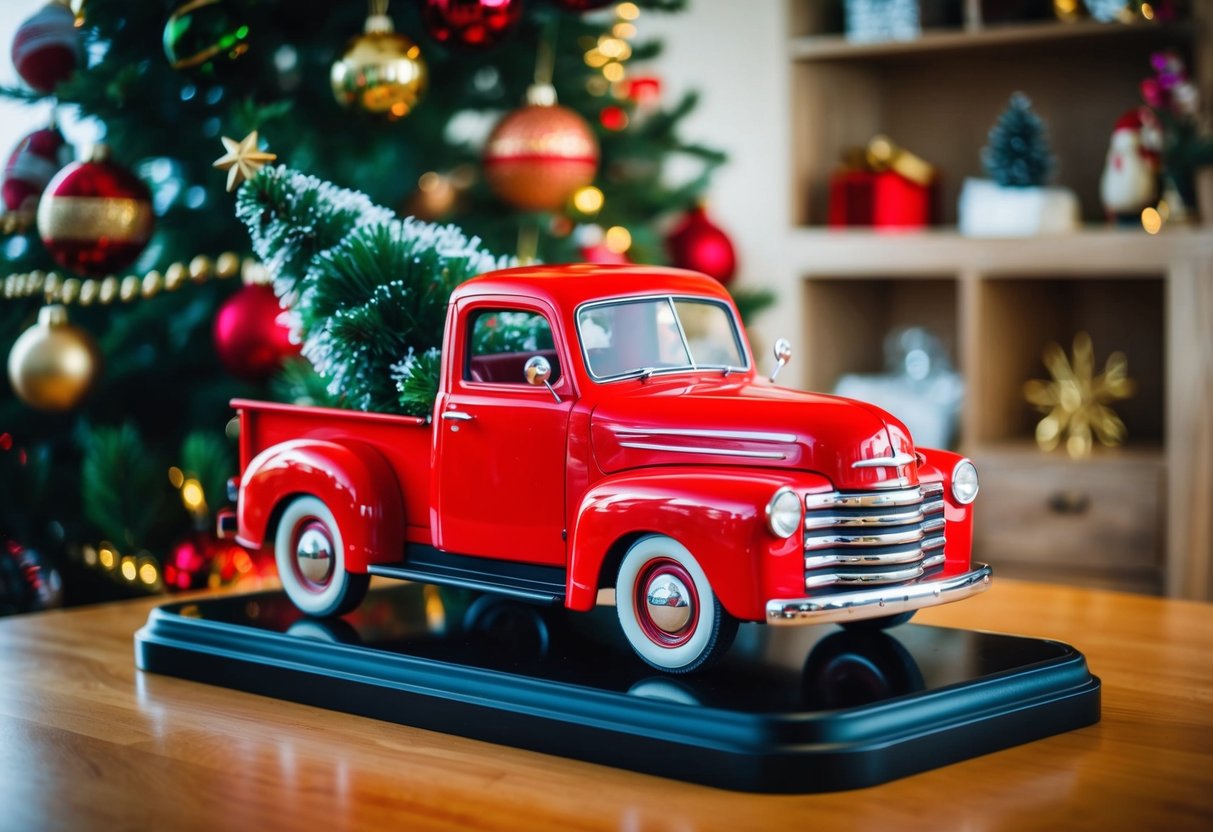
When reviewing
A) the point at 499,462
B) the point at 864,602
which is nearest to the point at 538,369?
the point at 499,462

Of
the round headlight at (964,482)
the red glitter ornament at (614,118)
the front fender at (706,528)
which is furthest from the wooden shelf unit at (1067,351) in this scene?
the front fender at (706,528)

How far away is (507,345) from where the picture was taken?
1337 millimetres

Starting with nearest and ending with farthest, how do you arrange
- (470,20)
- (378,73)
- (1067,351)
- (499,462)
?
1. (499,462)
2. (470,20)
3. (378,73)
4. (1067,351)

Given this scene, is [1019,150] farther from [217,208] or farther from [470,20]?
[217,208]

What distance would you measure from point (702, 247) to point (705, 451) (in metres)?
1.67

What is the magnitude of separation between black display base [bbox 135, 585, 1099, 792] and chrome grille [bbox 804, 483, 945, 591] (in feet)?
0.25

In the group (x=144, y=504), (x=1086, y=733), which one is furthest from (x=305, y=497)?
(x=144, y=504)

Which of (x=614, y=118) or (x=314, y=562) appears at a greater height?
(x=614, y=118)

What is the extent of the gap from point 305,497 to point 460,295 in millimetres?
233

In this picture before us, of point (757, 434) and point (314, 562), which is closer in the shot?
point (757, 434)

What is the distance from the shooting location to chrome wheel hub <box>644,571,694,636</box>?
1.04 metres

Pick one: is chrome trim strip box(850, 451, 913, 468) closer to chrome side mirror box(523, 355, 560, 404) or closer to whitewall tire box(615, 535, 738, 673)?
whitewall tire box(615, 535, 738, 673)

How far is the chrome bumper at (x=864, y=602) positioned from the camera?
0.97 metres

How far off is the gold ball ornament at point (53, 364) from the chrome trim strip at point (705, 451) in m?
1.02
